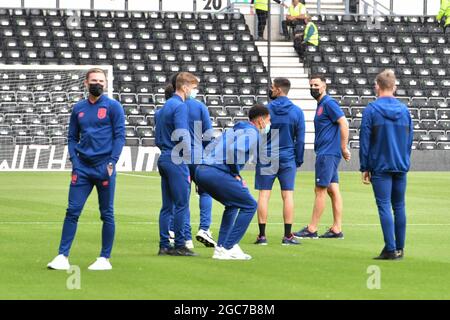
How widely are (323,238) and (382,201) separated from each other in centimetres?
313

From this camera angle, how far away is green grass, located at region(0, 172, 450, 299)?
35.7ft

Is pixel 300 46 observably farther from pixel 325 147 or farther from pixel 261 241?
pixel 261 241

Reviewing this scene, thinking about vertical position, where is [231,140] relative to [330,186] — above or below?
above

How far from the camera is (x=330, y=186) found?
1681cm

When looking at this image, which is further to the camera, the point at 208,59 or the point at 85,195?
the point at 208,59

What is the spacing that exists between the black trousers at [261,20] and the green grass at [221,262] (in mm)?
24689

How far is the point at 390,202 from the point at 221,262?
200cm

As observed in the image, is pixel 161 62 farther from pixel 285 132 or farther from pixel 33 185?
pixel 285 132

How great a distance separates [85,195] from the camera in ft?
A: 41.0

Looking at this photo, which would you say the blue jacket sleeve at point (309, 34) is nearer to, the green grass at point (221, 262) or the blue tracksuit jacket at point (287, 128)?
the green grass at point (221, 262)

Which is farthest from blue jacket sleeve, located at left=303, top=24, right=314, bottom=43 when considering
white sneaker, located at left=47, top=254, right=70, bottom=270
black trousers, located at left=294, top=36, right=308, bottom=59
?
white sneaker, located at left=47, top=254, right=70, bottom=270

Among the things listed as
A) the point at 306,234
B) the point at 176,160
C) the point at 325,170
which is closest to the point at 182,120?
the point at 176,160

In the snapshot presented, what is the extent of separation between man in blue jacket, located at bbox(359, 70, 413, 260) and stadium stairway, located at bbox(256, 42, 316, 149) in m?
30.5
